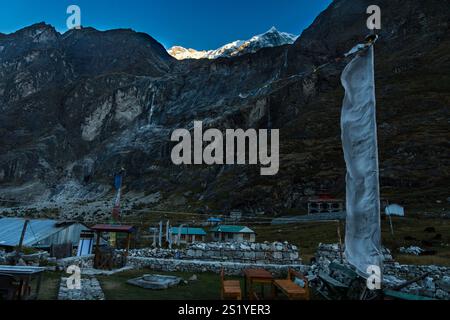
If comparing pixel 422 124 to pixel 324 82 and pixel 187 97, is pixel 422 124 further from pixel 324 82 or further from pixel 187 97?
pixel 187 97

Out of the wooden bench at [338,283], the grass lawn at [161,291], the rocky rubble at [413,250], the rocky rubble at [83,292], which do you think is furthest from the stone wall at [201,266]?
the rocky rubble at [413,250]

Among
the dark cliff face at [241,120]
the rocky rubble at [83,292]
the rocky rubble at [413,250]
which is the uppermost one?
the dark cliff face at [241,120]

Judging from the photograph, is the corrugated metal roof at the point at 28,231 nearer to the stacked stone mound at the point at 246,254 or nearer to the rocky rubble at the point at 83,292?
the stacked stone mound at the point at 246,254

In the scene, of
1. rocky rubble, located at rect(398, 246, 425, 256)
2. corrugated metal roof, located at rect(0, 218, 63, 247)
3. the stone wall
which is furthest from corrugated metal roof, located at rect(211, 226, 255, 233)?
the stone wall

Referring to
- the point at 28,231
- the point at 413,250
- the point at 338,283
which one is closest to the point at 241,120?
the point at 413,250

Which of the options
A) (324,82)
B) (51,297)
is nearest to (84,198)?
(324,82)

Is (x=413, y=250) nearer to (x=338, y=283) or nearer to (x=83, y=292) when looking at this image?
(x=338, y=283)
